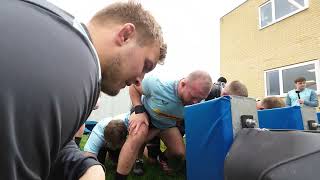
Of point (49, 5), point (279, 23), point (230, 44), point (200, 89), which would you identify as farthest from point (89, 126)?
point (230, 44)

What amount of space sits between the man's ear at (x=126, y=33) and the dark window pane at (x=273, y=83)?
8.94 m

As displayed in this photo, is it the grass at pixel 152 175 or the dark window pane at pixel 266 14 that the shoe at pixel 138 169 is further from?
the dark window pane at pixel 266 14

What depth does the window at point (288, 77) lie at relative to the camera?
805 centimetres

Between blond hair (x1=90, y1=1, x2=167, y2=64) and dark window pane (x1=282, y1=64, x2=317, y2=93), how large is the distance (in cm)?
706

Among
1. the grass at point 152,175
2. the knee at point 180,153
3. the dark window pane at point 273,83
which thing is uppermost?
the dark window pane at point 273,83

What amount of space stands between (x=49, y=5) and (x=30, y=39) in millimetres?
127

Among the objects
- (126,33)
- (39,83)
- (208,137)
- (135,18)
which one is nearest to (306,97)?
(208,137)

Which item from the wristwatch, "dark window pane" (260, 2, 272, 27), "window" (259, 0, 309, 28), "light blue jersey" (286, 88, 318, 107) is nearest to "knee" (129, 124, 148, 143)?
the wristwatch

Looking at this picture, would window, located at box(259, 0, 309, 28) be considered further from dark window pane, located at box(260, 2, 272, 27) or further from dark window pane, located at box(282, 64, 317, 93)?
dark window pane, located at box(282, 64, 317, 93)

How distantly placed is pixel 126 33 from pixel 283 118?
1789 millimetres

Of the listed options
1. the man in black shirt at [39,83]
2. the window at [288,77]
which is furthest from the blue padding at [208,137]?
the window at [288,77]

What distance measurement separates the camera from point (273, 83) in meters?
9.62

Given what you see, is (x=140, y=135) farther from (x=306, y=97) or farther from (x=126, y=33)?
(x=306, y=97)

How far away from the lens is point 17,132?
56cm
